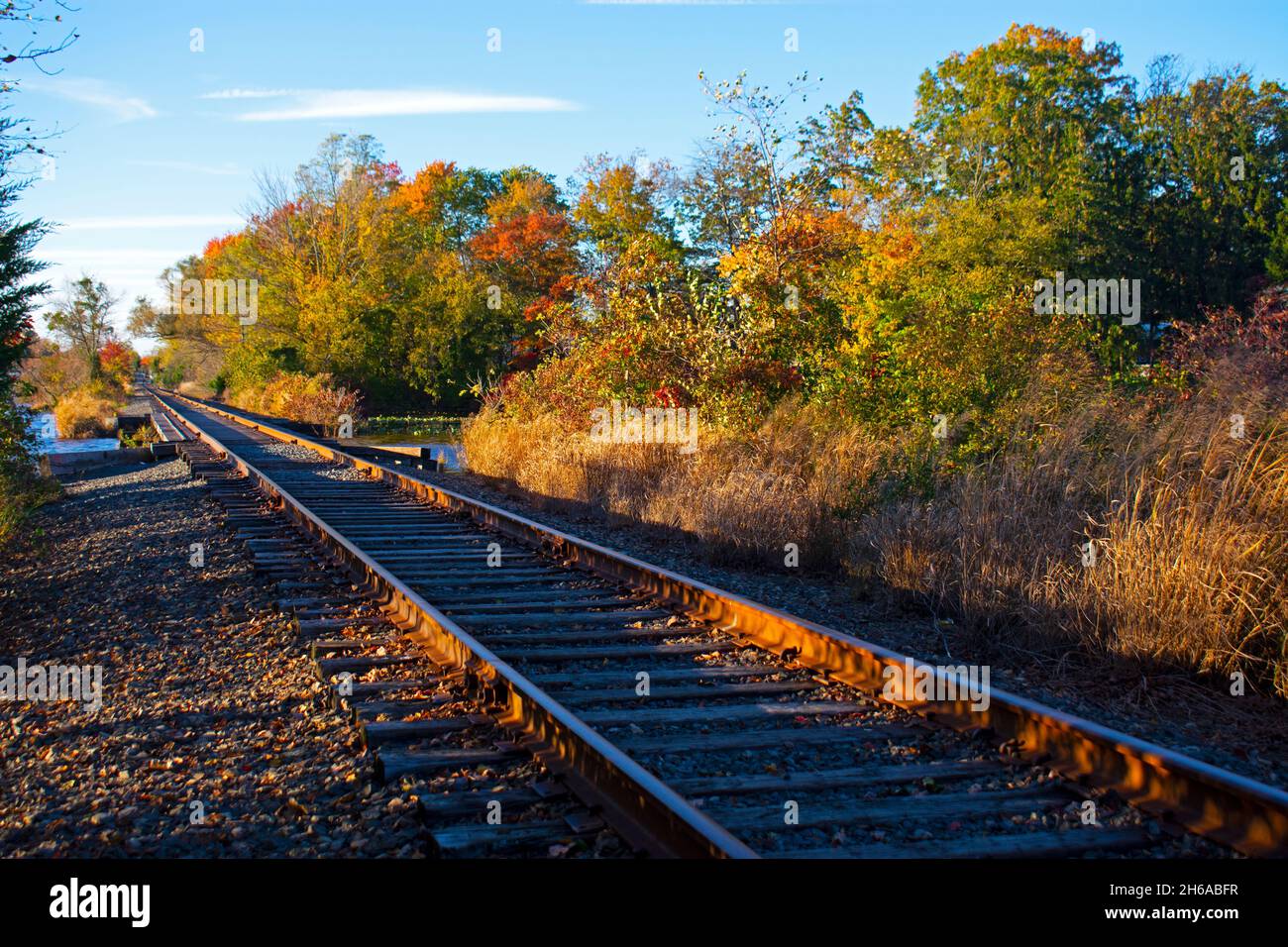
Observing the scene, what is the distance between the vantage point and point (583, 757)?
4.30 meters

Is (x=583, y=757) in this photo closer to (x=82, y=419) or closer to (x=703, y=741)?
(x=703, y=741)

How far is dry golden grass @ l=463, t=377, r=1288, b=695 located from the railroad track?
165 centimetres

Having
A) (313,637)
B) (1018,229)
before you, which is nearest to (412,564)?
(313,637)

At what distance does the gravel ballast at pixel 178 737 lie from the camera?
3941 mm

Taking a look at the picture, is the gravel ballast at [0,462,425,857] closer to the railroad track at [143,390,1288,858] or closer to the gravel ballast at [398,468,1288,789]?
the railroad track at [143,390,1288,858]

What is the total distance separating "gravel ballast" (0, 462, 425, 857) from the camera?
3.94 m

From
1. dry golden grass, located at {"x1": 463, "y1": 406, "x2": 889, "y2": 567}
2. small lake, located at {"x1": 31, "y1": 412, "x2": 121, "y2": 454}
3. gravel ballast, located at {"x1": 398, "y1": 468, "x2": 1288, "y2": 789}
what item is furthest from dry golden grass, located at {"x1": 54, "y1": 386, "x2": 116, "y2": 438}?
gravel ballast, located at {"x1": 398, "y1": 468, "x2": 1288, "y2": 789}

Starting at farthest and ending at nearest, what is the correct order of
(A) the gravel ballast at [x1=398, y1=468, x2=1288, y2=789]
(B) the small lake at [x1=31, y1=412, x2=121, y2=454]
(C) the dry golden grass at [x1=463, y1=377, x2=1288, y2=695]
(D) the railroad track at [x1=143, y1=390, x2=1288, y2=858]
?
(B) the small lake at [x1=31, y1=412, x2=121, y2=454] → (C) the dry golden grass at [x1=463, y1=377, x2=1288, y2=695] → (A) the gravel ballast at [x1=398, y1=468, x2=1288, y2=789] → (D) the railroad track at [x1=143, y1=390, x2=1288, y2=858]

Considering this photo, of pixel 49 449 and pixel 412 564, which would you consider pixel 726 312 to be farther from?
pixel 49 449

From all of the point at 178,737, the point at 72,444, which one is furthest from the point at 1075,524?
the point at 72,444

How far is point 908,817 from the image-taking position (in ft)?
13.1

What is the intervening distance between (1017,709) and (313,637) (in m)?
4.43

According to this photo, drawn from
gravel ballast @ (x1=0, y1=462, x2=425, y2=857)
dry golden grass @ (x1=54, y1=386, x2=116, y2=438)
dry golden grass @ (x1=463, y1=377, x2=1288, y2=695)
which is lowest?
gravel ballast @ (x1=0, y1=462, x2=425, y2=857)

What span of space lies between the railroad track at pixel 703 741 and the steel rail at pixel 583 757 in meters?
0.01
